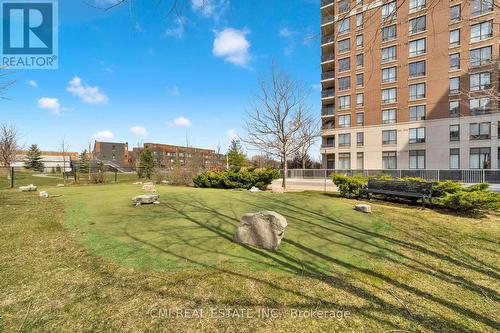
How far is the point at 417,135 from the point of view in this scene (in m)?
29.2

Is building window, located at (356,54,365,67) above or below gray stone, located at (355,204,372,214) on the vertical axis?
above

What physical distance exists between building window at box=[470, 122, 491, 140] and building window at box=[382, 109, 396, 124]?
7666 mm

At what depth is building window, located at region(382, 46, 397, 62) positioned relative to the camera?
30.4m

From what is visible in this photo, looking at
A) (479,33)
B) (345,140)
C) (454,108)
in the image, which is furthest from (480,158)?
(345,140)

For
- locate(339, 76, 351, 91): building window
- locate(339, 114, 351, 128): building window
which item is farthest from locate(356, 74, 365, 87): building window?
locate(339, 114, 351, 128): building window

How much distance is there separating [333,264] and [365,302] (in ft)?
3.42

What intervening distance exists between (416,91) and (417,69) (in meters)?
2.66

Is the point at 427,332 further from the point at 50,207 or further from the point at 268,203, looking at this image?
the point at 50,207

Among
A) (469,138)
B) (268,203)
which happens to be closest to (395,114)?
(469,138)

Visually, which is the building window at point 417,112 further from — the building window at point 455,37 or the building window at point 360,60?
the building window at point 360,60

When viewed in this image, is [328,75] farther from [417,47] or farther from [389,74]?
[417,47]

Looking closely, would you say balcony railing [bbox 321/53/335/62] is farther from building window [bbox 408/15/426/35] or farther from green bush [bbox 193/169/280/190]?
green bush [bbox 193/169/280/190]

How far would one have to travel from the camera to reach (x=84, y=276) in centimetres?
344

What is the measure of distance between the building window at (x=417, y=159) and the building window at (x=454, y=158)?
2601mm
